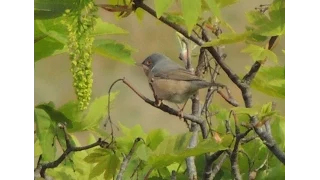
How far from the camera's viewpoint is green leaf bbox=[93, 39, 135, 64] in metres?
0.80

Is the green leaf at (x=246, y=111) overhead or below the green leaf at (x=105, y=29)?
below

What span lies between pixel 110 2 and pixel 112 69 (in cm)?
9

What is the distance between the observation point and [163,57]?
86cm

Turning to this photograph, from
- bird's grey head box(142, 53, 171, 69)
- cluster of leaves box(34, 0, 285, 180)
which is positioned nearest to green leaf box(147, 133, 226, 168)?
cluster of leaves box(34, 0, 285, 180)

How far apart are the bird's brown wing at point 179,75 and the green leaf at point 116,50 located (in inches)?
2.8

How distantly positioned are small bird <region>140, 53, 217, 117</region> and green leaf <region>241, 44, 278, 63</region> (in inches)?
4.0

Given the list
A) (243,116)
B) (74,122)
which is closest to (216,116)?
(243,116)

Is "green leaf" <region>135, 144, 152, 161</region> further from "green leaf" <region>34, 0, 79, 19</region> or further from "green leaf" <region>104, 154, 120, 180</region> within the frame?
"green leaf" <region>34, 0, 79, 19</region>

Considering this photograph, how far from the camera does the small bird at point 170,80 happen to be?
0.84 meters

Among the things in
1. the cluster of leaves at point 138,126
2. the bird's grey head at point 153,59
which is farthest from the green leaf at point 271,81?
the bird's grey head at point 153,59

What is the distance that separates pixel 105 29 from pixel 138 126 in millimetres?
133

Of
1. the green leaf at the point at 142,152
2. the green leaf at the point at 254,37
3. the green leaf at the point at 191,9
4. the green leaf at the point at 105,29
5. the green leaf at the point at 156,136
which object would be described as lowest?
the green leaf at the point at 156,136

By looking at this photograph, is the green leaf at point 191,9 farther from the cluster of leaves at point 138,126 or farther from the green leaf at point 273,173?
the green leaf at point 273,173

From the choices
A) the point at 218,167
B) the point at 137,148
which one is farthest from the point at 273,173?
the point at 137,148
